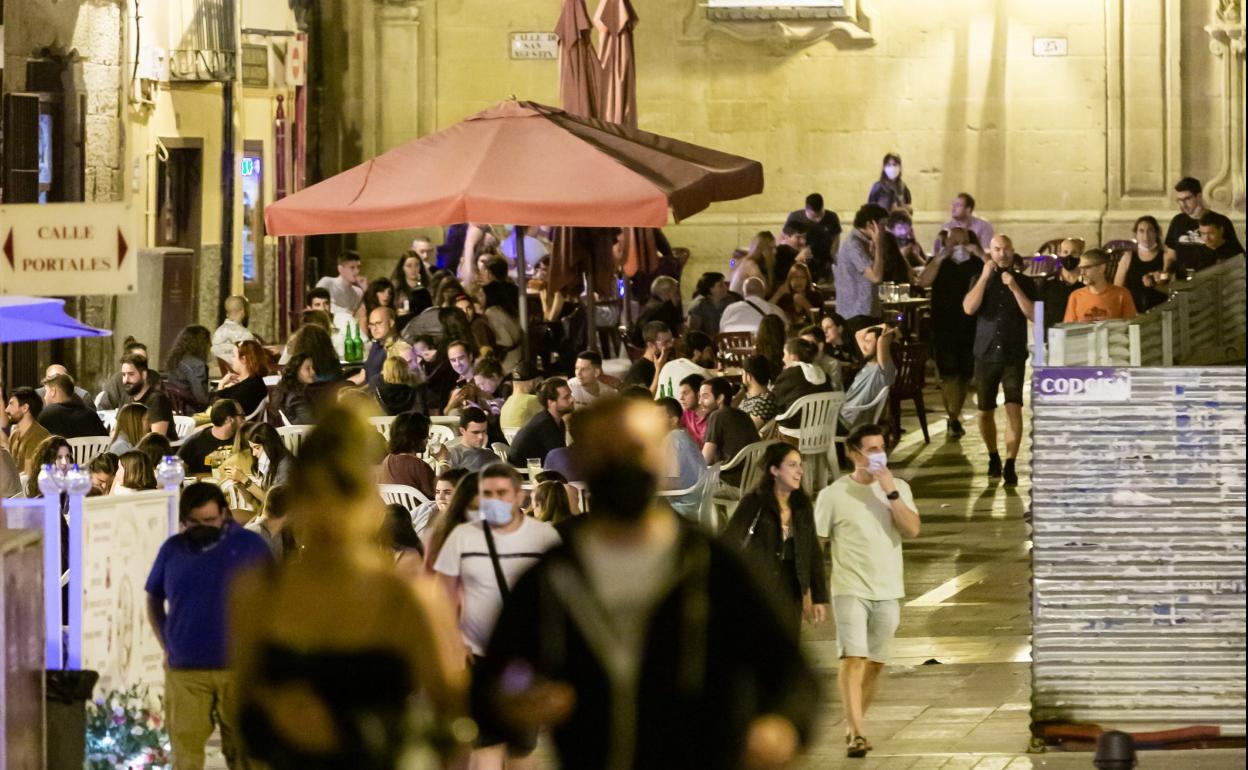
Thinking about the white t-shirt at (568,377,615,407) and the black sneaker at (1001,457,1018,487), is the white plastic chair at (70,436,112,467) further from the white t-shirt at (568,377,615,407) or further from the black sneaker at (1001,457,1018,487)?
the black sneaker at (1001,457,1018,487)

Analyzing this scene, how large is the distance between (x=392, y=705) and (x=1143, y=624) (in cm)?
547

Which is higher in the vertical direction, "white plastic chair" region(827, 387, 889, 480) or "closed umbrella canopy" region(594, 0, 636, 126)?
"closed umbrella canopy" region(594, 0, 636, 126)

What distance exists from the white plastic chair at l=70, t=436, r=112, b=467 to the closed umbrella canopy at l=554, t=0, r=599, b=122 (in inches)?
210

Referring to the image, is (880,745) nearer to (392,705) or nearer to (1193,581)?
(1193,581)

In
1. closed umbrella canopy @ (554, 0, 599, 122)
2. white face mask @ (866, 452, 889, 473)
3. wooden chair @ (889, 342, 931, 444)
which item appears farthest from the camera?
wooden chair @ (889, 342, 931, 444)

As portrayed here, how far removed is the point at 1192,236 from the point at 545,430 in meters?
7.47

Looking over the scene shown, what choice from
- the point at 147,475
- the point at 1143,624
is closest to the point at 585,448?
the point at 1143,624

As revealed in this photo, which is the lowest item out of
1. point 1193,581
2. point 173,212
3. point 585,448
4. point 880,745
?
point 880,745

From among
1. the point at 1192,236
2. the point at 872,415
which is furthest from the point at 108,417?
the point at 1192,236

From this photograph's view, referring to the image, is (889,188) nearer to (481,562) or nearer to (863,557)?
(863,557)

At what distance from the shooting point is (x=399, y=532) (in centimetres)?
972

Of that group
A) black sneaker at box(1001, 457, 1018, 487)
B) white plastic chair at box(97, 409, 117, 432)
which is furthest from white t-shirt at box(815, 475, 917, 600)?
black sneaker at box(1001, 457, 1018, 487)

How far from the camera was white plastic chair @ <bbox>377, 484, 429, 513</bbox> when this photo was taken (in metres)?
12.3

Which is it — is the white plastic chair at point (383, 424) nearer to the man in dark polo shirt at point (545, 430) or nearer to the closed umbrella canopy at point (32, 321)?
the man in dark polo shirt at point (545, 430)
